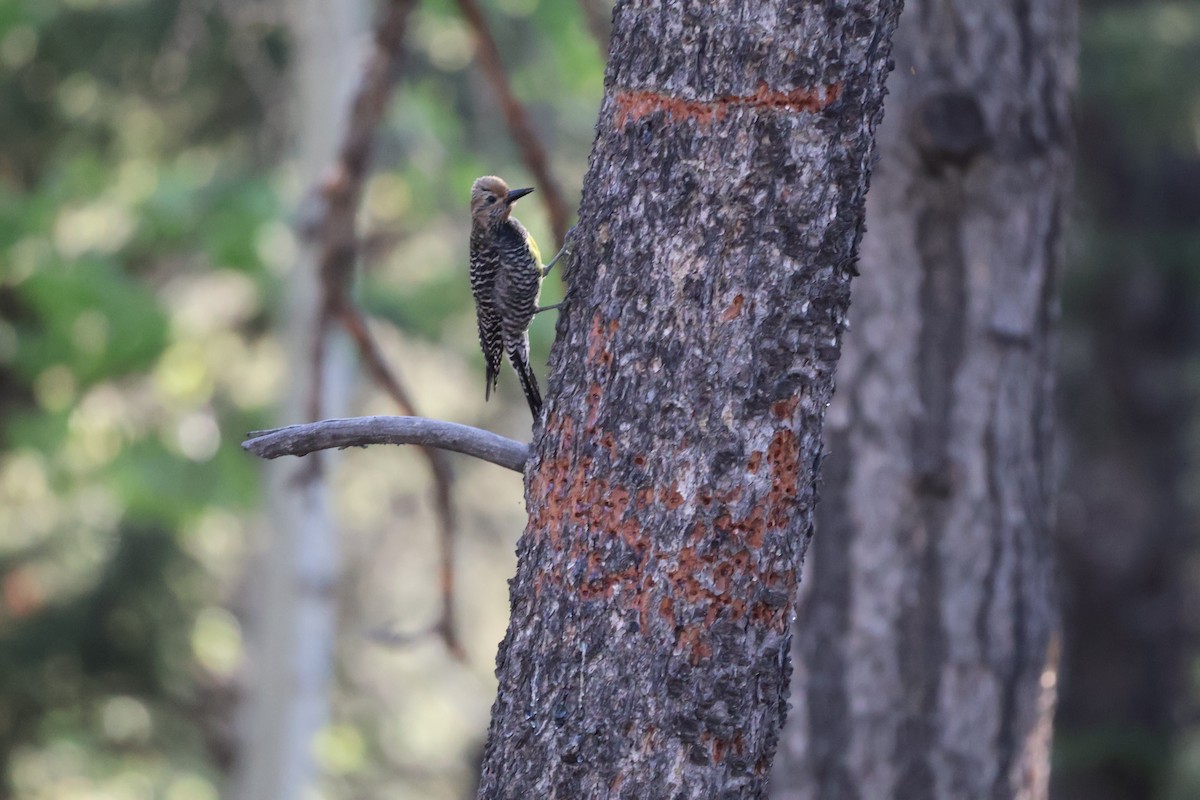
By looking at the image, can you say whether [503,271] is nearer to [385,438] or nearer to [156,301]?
[385,438]

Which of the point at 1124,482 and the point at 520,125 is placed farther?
the point at 1124,482

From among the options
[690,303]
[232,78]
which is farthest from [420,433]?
[232,78]

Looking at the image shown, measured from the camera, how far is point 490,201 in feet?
16.1

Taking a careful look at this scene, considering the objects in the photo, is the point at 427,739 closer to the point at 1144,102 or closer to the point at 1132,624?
the point at 1132,624

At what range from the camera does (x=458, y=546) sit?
671 inches

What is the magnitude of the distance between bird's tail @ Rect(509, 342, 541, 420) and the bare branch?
1.89m

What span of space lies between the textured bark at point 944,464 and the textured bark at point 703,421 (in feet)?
6.02

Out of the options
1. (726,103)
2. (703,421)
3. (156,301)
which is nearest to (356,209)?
(726,103)

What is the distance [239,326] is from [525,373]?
8.33 meters

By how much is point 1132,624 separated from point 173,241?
26.9ft

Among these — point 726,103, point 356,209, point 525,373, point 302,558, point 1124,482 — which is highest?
point 356,209

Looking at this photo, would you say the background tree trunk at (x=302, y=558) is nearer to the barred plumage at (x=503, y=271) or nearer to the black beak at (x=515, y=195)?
the barred plumage at (x=503, y=271)

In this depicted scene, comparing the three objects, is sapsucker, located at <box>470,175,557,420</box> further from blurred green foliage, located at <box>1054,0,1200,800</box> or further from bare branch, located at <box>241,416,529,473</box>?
blurred green foliage, located at <box>1054,0,1200,800</box>

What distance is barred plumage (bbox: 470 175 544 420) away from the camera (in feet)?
16.2
